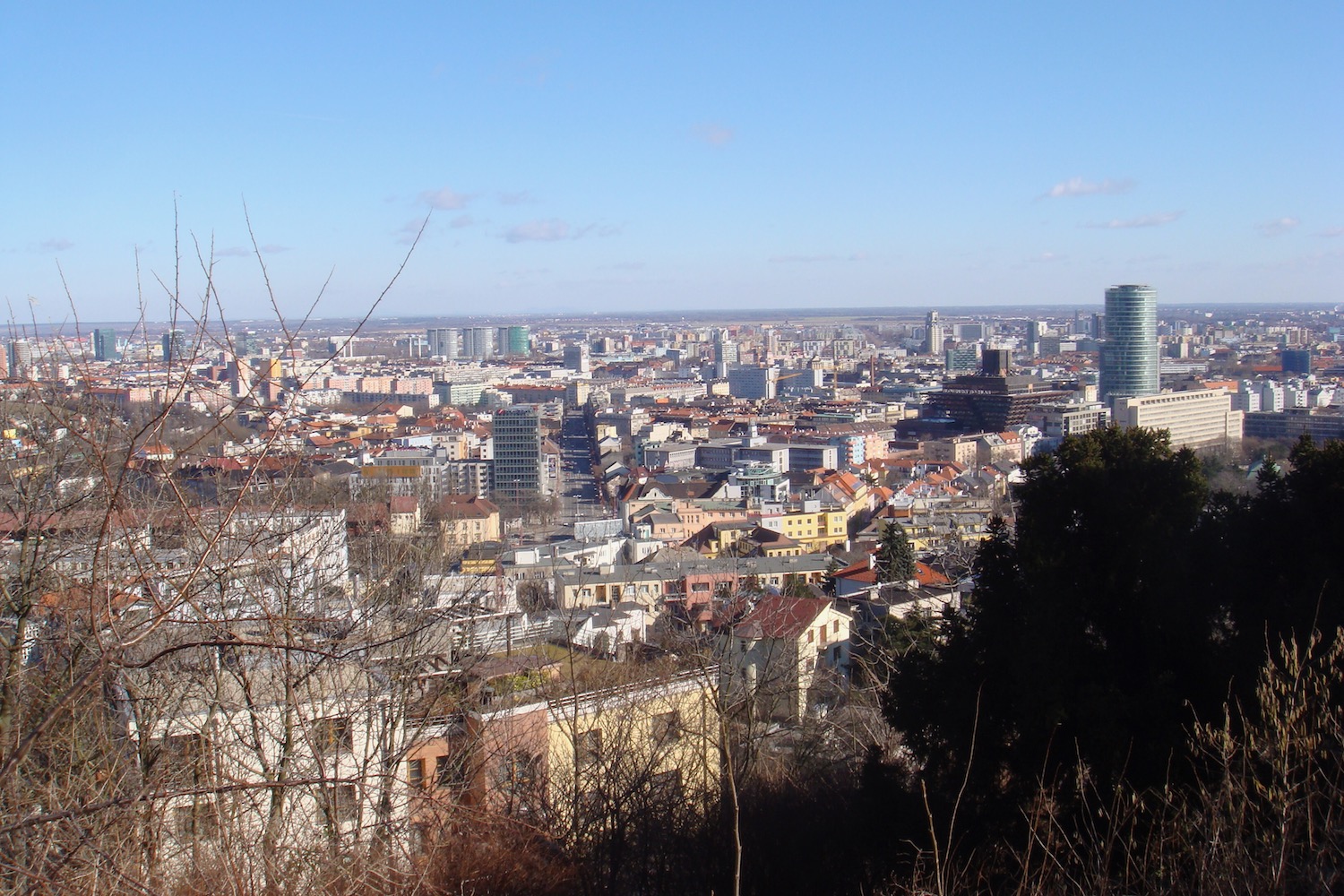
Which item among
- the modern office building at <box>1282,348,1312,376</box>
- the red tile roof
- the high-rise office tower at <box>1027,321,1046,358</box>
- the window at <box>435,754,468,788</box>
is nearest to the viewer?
the window at <box>435,754,468,788</box>

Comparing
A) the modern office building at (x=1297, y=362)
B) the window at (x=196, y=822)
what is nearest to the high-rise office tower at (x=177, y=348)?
the window at (x=196, y=822)

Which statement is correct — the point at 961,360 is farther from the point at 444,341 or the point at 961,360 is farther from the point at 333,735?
the point at 333,735

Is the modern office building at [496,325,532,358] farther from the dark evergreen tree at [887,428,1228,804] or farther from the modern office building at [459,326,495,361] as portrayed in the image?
the dark evergreen tree at [887,428,1228,804]

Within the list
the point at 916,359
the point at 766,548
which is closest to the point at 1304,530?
the point at 766,548

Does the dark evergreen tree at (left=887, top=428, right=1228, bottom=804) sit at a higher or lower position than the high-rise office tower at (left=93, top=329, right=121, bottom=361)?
lower

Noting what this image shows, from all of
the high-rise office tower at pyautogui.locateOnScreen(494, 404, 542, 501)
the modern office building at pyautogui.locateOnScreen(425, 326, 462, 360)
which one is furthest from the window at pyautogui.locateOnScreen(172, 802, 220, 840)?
the modern office building at pyautogui.locateOnScreen(425, 326, 462, 360)

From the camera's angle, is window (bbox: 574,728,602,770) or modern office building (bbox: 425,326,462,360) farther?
modern office building (bbox: 425,326,462,360)

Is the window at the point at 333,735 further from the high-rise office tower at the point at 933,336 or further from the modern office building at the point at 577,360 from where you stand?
the high-rise office tower at the point at 933,336
